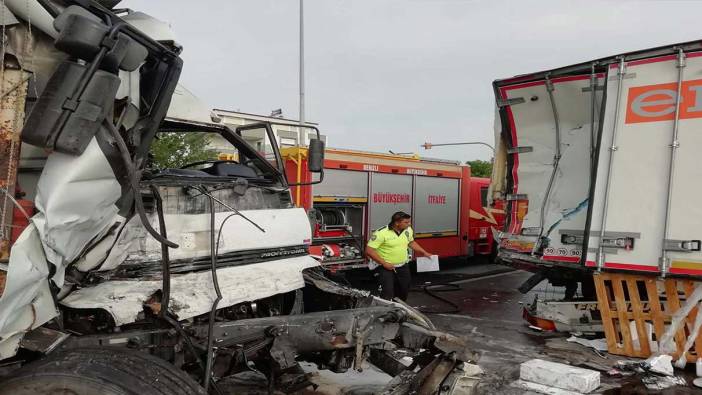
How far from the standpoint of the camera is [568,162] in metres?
7.04

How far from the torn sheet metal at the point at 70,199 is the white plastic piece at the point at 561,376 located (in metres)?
4.18

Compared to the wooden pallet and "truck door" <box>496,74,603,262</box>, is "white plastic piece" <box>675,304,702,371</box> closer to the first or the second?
the wooden pallet

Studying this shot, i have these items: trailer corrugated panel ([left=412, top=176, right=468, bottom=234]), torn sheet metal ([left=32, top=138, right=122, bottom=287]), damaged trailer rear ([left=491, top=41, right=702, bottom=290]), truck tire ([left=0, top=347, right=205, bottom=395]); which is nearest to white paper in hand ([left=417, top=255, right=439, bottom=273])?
damaged trailer rear ([left=491, top=41, right=702, bottom=290])

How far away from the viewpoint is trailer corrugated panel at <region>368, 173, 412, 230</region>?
11.4 meters

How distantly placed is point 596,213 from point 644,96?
130 cm

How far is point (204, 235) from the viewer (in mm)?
3416

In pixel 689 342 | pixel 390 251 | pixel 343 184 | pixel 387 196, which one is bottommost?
pixel 689 342

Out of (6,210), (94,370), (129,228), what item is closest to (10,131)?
(6,210)

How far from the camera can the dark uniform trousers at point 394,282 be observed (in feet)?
24.3

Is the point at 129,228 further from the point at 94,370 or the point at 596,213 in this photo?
the point at 596,213

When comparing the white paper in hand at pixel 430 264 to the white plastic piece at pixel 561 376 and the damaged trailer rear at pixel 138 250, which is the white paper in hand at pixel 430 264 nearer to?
the white plastic piece at pixel 561 376

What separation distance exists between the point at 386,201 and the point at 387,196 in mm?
106

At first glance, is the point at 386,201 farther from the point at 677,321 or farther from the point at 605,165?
the point at 677,321

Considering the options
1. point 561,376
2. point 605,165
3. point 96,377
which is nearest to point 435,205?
point 605,165
